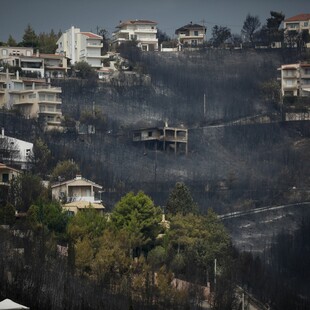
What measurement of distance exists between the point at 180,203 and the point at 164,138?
21.1 m

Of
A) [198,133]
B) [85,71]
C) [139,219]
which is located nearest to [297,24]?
[85,71]

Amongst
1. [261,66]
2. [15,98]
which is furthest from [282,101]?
[15,98]

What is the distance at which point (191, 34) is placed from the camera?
116812 mm

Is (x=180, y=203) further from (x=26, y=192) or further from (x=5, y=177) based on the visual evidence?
(x=5, y=177)

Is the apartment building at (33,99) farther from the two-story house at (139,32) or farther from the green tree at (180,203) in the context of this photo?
the green tree at (180,203)

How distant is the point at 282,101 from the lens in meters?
106

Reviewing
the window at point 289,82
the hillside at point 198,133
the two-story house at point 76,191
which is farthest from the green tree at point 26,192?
the window at point 289,82

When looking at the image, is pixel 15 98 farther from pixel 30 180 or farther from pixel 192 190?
pixel 30 180

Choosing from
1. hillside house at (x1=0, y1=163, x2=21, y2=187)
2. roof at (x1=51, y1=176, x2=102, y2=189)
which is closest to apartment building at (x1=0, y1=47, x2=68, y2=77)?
roof at (x1=51, y1=176, x2=102, y2=189)

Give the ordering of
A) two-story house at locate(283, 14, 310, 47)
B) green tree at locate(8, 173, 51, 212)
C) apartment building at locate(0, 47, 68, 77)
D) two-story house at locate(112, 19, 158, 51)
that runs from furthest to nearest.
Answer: two-story house at locate(283, 14, 310, 47)
two-story house at locate(112, 19, 158, 51)
apartment building at locate(0, 47, 68, 77)
green tree at locate(8, 173, 51, 212)

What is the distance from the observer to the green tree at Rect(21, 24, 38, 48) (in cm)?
10719

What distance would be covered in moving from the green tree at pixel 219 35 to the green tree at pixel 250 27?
118cm

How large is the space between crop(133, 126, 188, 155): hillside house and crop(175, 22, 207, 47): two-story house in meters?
18.2

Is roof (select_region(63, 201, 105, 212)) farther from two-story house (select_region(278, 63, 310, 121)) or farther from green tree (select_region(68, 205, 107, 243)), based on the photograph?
two-story house (select_region(278, 63, 310, 121))
